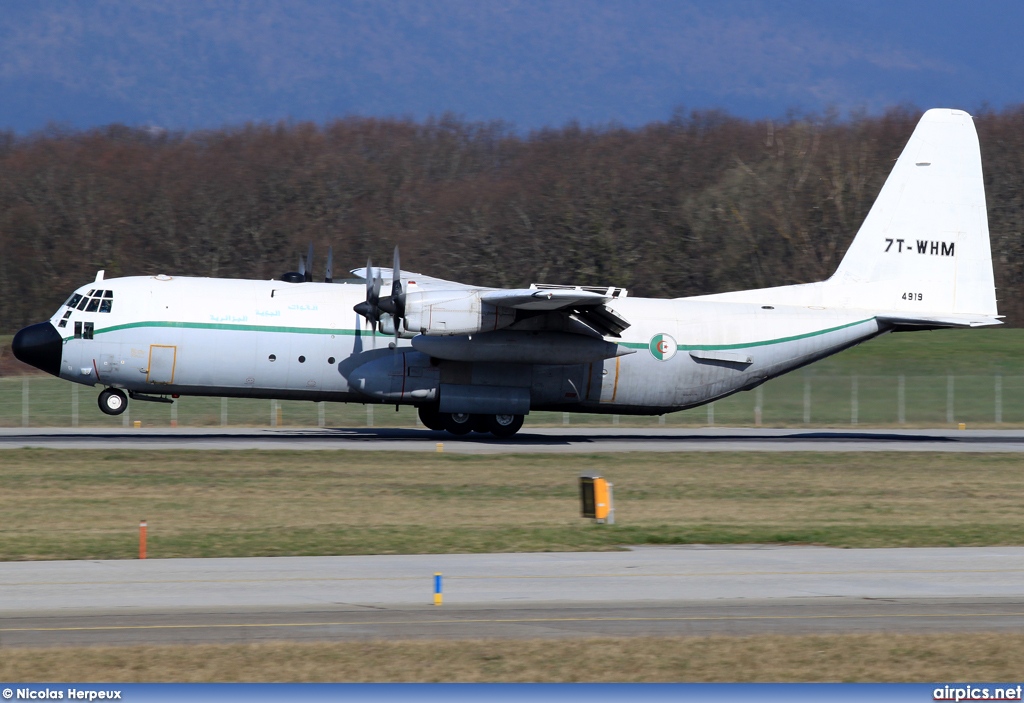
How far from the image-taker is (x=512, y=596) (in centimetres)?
1269

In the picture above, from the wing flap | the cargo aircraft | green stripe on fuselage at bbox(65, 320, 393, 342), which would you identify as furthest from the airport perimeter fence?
the wing flap

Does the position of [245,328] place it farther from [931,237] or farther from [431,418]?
[931,237]

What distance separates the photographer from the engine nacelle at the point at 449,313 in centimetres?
2898

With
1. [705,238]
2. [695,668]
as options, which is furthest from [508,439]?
[705,238]

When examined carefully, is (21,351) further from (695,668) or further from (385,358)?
(695,668)

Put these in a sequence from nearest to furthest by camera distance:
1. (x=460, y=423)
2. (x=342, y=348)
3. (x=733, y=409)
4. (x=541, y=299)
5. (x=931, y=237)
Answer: (x=541, y=299) → (x=342, y=348) → (x=460, y=423) → (x=931, y=237) → (x=733, y=409)

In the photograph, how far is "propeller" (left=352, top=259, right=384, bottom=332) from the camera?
95.0 ft

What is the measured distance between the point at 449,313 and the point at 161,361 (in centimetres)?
736

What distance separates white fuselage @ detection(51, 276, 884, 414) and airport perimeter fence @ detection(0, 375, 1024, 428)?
848cm

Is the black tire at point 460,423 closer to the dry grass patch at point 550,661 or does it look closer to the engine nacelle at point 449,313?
the engine nacelle at point 449,313

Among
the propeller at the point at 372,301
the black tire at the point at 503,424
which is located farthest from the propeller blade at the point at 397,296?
the black tire at the point at 503,424

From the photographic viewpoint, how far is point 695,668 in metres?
9.64

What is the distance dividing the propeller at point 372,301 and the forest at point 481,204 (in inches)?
1255

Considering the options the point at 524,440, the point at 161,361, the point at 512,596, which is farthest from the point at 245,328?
the point at 512,596
